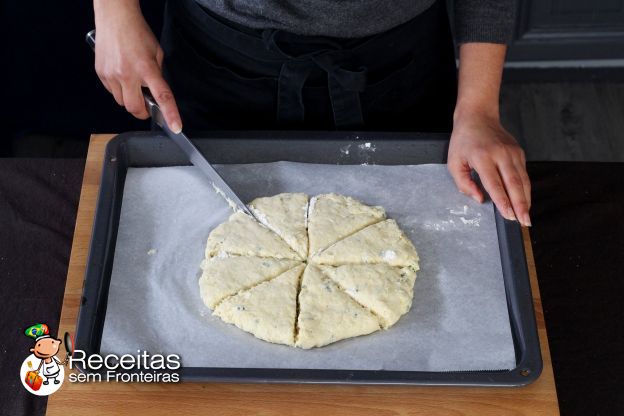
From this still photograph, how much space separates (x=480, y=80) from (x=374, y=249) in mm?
543

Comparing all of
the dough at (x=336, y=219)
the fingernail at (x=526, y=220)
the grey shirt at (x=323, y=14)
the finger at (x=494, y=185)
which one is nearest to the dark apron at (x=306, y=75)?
the grey shirt at (x=323, y=14)

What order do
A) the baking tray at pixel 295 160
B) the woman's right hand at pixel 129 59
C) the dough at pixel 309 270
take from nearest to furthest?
the baking tray at pixel 295 160 → the dough at pixel 309 270 → the woman's right hand at pixel 129 59

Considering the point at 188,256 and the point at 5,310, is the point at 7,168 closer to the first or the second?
the point at 5,310

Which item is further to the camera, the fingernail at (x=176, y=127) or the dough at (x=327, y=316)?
the fingernail at (x=176, y=127)

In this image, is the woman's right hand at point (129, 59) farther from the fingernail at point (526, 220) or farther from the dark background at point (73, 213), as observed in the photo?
the fingernail at point (526, 220)

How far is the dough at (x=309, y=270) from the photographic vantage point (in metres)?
1.64

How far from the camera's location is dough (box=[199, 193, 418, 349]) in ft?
5.38

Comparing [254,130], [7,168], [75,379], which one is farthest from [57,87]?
[75,379]

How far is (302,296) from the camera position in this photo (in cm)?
171

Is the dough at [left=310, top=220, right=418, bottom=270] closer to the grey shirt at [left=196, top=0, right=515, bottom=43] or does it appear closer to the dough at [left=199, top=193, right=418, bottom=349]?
the dough at [left=199, top=193, right=418, bottom=349]

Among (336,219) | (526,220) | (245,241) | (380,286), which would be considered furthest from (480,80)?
(245,241)

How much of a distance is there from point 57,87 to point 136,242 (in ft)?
4.99

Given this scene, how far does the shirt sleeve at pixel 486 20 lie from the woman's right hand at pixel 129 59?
0.79 meters

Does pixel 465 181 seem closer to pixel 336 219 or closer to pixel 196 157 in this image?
pixel 336 219
